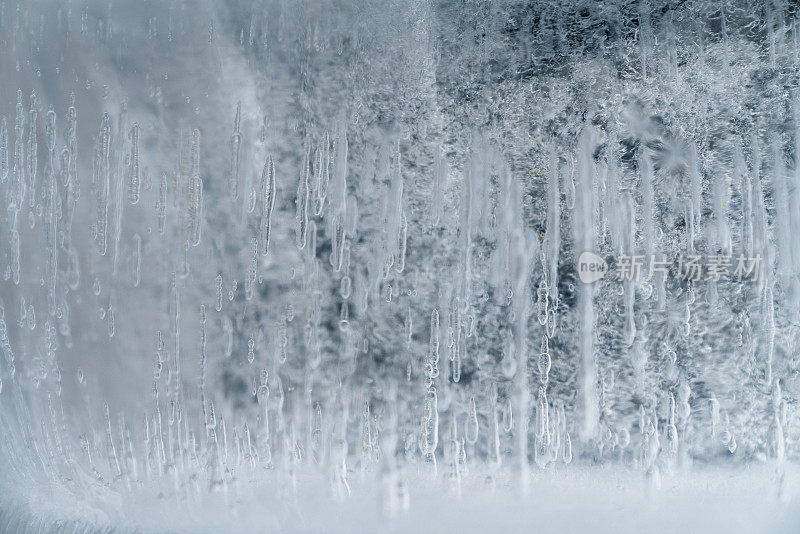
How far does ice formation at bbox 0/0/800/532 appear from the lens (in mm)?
172

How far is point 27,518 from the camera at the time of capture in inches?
8.6

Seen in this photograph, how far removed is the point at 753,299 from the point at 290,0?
7.1 inches

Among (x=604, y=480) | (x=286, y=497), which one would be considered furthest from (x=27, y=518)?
(x=604, y=480)

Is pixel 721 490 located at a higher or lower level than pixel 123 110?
lower

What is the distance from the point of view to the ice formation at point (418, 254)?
6.8 inches

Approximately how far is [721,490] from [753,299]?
0.06 meters

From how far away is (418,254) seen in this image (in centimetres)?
18

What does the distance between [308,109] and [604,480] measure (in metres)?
0.16

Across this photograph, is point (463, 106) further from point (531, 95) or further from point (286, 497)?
point (286, 497)

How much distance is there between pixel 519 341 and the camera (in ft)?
0.57

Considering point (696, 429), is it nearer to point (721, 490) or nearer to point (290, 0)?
point (721, 490)

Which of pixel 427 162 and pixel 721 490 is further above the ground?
pixel 427 162

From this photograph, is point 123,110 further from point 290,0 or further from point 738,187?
point 738,187

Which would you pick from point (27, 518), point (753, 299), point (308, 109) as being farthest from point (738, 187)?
point (27, 518)
